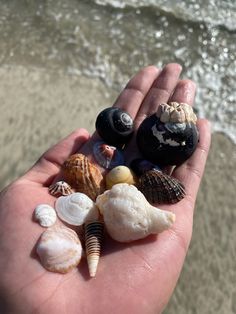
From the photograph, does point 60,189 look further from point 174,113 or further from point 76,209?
point 174,113

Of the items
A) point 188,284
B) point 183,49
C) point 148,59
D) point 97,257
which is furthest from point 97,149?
point 183,49

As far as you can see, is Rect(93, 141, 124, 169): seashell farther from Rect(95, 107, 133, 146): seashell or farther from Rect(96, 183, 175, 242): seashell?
Rect(96, 183, 175, 242): seashell

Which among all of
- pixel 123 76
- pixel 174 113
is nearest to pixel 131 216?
pixel 174 113

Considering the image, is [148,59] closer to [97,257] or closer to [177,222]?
[177,222]

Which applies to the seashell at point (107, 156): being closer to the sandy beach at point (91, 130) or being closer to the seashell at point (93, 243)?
the seashell at point (93, 243)

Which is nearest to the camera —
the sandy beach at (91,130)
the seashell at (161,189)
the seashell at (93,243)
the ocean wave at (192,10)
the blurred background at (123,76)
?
the seashell at (93,243)

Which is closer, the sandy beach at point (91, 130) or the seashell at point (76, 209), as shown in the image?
the seashell at point (76, 209)

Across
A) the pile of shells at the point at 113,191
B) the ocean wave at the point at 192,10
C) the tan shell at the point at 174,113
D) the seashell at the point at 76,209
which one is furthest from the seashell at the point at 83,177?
the ocean wave at the point at 192,10

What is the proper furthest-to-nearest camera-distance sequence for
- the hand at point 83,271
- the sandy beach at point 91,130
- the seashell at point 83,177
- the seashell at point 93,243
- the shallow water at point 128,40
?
the shallow water at point 128,40 < the sandy beach at point 91,130 < the seashell at point 83,177 < the seashell at point 93,243 < the hand at point 83,271

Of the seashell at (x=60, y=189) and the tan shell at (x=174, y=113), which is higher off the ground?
the tan shell at (x=174, y=113)

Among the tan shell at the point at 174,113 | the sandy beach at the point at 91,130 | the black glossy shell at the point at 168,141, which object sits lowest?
the sandy beach at the point at 91,130
